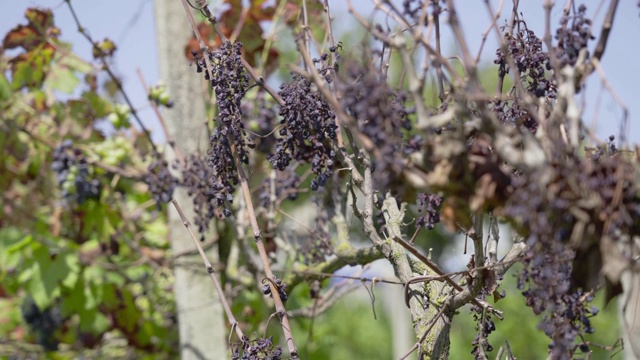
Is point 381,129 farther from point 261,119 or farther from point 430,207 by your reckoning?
point 261,119

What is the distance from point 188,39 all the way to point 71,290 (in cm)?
127

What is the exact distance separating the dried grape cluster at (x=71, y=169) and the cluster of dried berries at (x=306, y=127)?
190 centimetres

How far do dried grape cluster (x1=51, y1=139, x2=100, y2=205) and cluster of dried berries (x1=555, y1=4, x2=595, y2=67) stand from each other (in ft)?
7.78

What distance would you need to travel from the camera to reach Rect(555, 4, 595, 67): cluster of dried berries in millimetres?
1090

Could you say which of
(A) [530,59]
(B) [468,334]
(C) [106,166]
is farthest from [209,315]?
(B) [468,334]

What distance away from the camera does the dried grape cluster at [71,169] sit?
311 centimetres

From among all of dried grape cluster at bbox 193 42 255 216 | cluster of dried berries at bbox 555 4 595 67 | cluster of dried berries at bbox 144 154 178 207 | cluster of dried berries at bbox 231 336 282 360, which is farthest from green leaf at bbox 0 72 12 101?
cluster of dried berries at bbox 555 4 595 67

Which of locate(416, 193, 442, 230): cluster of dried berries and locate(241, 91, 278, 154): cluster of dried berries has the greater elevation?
locate(241, 91, 278, 154): cluster of dried berries

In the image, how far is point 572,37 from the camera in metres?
1.10

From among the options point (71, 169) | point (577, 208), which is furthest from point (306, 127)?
point (71, 169)

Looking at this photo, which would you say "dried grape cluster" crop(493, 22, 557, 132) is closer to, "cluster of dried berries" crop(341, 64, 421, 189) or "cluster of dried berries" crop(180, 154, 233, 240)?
"cluster of dried berries" crop(341, 64, 421, 189)

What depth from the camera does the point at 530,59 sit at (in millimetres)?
1334

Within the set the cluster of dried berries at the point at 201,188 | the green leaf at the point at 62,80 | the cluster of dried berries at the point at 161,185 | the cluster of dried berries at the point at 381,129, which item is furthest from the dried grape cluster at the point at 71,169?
the cluster of dried berries at the point at 381,129

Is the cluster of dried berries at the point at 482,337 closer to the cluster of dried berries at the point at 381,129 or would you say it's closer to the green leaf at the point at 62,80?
the cluster of dried berries at the point at 381,129
